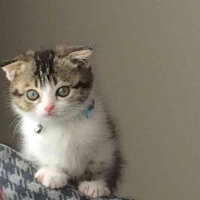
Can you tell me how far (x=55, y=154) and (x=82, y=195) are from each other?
5.7 inches

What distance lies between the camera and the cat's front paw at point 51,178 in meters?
1.12

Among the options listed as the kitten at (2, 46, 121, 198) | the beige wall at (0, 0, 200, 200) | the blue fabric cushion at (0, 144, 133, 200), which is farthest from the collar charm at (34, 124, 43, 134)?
the beige wall at (0, 0, 200, 200)

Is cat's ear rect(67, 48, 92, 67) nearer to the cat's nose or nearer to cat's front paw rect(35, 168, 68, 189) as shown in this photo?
the cat's nose

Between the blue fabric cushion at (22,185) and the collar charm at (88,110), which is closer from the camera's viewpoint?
the blue fabric cushion at (22,185)

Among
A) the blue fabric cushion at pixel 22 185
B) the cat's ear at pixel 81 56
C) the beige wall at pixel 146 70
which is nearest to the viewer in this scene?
the blue fabric cushion at pixel 22 185

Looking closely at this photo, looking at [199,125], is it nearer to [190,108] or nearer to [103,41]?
[190,108]

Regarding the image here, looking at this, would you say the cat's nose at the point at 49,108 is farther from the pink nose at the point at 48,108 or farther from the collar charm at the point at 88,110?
the collar charm at the point at 88,110

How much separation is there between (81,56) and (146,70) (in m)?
0.81

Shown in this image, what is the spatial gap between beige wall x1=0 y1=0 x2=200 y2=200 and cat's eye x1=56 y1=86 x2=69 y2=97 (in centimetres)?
83

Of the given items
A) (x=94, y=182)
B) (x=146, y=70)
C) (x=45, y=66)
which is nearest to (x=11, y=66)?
(x=45, y=66)

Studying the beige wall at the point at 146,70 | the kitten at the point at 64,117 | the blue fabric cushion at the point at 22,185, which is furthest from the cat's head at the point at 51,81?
the beige wall at the point at 146,70

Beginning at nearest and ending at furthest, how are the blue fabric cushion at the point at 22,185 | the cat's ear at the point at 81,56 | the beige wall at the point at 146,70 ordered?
the blue fabric cushion at the point at 22,185 → the cat's ear at the point at 81,56 → the beige wall at the point at 146,70

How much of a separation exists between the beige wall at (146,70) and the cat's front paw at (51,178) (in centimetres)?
77

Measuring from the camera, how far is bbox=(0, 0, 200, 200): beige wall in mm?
1903
